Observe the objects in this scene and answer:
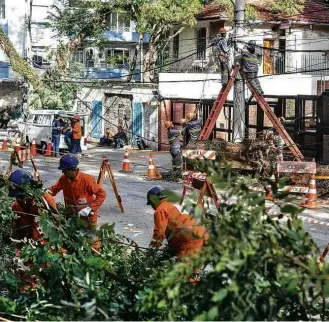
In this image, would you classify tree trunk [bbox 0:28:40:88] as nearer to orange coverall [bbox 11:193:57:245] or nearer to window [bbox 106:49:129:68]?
window [bbox 106:49:129:68]

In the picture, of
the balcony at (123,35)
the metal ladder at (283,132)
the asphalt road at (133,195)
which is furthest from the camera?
the balcony at (123,35)

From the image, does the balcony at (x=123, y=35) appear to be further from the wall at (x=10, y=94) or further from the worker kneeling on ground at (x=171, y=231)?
the worker kneeling on ground at (x=171, y=231)

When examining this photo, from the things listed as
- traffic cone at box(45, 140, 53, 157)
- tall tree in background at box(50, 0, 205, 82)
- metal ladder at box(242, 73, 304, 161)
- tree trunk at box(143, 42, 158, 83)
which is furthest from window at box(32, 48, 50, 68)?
metal ladder at box(242, 73, 304, 161)

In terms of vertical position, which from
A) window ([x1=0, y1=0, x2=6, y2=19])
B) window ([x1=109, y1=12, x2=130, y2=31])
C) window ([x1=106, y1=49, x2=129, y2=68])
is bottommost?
window ([x1=106, y1=49, x2=129, y2=68])

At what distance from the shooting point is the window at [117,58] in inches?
1759

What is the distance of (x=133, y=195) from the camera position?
2023 cm

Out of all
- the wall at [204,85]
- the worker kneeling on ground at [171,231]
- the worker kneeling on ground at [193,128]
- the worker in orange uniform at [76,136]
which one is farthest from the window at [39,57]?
the worker kneeling on ground at [171,231]

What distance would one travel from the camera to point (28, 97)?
37.8 metres

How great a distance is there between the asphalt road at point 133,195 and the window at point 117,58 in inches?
468

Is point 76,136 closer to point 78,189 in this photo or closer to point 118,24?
point 118,24

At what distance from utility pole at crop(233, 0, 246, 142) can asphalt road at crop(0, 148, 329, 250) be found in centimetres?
286

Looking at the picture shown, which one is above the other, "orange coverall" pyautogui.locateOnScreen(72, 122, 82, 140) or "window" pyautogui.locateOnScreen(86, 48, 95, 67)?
"window" pyautogui.locateOnScreen(86, 48, 95, 67)

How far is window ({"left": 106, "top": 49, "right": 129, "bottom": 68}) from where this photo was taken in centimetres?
4469

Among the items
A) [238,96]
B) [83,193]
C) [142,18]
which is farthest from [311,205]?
[142,18]
